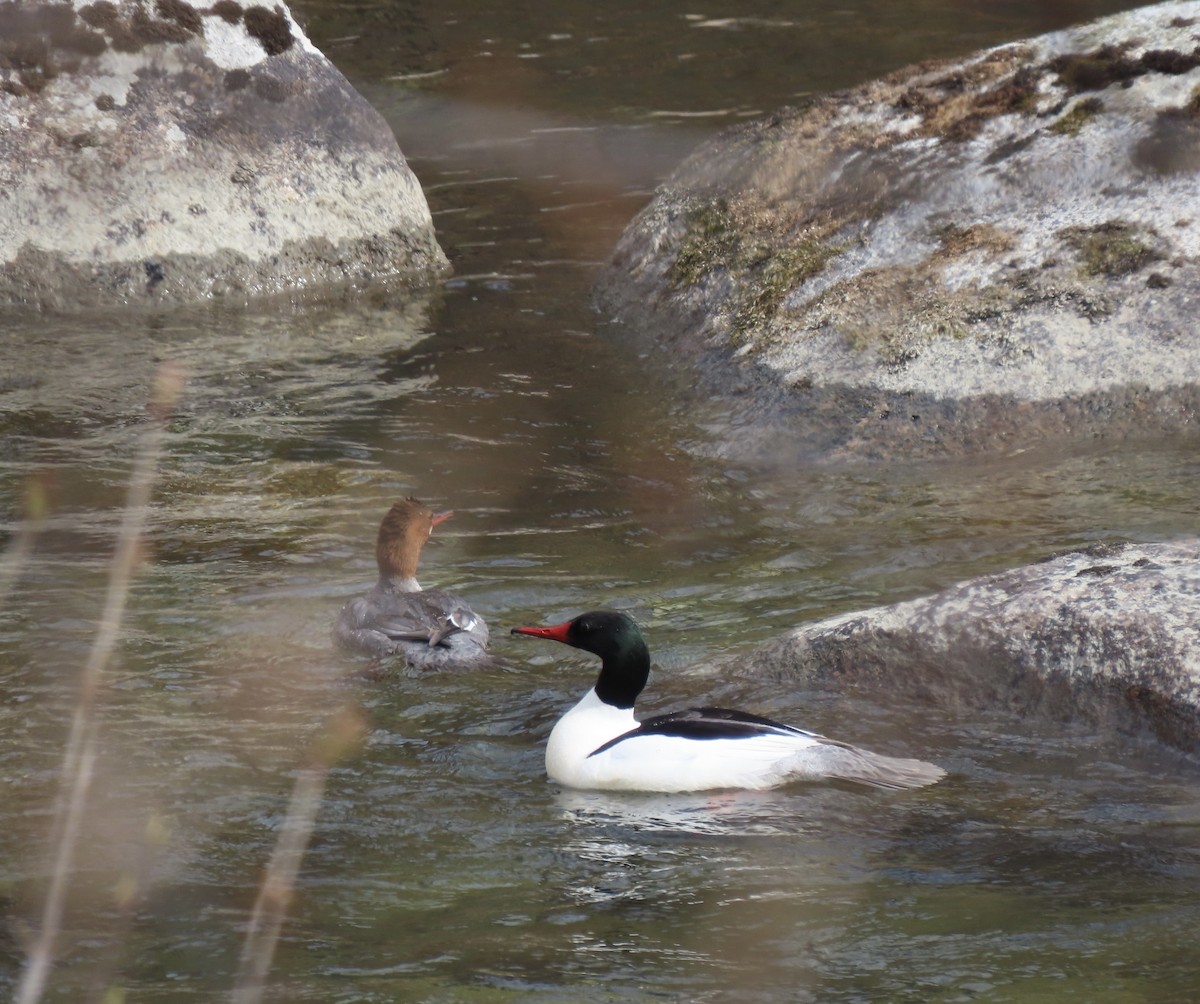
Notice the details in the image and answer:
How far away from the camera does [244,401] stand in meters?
10.8

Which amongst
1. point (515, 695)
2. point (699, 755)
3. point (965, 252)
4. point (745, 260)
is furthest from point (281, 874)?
point (745, 260)

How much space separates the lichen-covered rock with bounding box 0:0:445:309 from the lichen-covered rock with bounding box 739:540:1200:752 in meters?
7.37

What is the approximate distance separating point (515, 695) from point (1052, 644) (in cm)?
210

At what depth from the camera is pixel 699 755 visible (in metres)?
6.01

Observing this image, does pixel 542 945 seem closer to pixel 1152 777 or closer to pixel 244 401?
pixel 1152 777

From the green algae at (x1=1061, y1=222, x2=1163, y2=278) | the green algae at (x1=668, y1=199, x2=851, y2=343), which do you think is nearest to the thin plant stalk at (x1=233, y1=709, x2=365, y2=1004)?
the green algae at (x1=668, y1=199, x2=851, y2=343)

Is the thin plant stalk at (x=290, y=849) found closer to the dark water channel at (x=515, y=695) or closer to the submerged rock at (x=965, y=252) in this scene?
the dark water channel at (x=515, y=695)

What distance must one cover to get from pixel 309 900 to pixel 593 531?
3.92m

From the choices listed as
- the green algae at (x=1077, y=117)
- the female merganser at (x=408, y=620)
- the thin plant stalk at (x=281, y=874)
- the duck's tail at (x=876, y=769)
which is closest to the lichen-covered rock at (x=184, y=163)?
the green algae at (x=1077, y=117)

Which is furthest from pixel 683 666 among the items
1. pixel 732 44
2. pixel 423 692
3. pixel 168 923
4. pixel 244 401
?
pixel 732 44

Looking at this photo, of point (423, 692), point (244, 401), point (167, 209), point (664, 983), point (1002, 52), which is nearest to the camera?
point (664, 983)

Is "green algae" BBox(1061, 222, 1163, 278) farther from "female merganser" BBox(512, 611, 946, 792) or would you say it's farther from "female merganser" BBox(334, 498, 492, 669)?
"female merganser" BBox(512, 611, 946, 792)

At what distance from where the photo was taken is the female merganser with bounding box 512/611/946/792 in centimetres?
592

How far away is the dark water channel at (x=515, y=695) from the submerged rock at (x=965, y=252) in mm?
432
